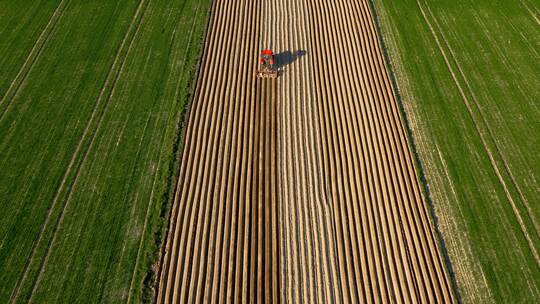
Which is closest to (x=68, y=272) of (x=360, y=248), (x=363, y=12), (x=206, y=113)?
(x=206, y=113)

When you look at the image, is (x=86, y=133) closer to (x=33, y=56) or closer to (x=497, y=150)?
(x=33, y=56)

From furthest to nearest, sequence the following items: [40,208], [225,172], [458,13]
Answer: [458,13]
[225,172]
[40,208]

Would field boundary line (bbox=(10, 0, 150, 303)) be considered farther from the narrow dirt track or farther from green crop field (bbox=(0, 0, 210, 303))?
the narrow dirt track

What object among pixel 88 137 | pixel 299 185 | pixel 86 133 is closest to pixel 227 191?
pixel 299 185

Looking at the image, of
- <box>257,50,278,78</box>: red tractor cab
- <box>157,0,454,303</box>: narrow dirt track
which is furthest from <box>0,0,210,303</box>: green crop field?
<box>257,50,278,78</box>: red tractor cab

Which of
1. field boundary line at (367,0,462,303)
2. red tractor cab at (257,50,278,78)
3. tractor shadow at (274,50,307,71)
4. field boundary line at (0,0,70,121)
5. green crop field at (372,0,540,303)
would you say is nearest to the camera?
field boundary line at (367,0,462,303)

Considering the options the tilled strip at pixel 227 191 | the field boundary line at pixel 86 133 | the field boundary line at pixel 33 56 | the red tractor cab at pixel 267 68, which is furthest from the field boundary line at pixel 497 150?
the field boundary line at pixel 33 56

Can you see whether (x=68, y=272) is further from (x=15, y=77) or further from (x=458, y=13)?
(x=458, y=13)
